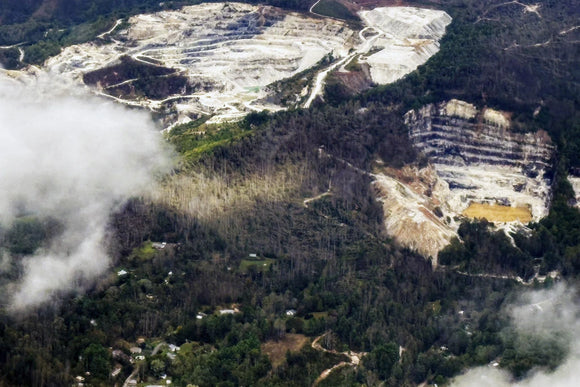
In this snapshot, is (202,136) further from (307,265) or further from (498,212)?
(498,212)

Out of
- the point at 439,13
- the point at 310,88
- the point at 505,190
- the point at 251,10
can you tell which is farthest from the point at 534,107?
the point at 251,10

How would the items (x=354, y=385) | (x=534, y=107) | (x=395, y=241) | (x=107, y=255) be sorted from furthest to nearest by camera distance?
(x=534, y=107)
(x=395, y=241)
(x=107, y=255)
(x=354, y=385)

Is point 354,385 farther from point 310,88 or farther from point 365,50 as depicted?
point 365,50

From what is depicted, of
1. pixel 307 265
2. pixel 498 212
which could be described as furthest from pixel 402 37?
pixel 307 265

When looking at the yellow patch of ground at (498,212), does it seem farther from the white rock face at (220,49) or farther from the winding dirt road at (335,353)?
the white rock face at (220,49)

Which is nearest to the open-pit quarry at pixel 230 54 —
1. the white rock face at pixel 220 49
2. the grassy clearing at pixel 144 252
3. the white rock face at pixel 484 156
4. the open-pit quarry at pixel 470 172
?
the white rock face at pixel 220 49

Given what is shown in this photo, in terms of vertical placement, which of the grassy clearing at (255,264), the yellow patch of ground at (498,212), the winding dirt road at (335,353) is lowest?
the yellow patch of ground at (498,212)
